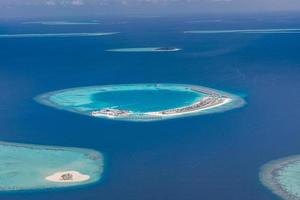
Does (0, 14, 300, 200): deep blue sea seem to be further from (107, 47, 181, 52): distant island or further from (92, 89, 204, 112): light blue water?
(107, 47, 181, 52): distant island

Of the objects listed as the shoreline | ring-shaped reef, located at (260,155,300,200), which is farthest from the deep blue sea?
the shoreline

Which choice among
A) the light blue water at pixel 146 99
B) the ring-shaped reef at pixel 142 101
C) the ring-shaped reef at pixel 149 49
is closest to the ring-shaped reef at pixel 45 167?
the ring-shaped reef at pixel 142 101

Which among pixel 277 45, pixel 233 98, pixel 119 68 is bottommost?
pixel 233 98

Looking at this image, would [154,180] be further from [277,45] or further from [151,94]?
[277,45]

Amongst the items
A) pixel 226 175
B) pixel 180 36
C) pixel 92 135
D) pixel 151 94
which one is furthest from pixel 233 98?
pixel 180 36

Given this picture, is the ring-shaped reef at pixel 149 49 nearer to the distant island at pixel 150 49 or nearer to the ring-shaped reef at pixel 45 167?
the distant island at pixel 150 49

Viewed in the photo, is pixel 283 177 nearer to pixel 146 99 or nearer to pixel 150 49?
pixel 146 99

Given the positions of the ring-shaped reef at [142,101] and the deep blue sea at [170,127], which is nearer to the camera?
the deep blue sea at [170,127]
